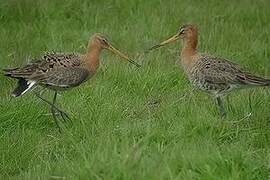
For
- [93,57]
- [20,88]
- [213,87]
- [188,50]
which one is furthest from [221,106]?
[20,88]

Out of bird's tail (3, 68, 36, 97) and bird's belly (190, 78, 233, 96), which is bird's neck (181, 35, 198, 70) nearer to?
bird's belly (190, 78, 233, 96)

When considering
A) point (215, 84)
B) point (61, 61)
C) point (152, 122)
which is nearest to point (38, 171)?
point (152, 122)

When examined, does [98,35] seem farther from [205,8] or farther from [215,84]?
[205,8]

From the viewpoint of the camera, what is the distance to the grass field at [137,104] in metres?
5.10

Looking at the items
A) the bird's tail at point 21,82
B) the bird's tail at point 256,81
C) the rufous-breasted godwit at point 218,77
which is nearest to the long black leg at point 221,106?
the rufous-breasted godwit at point 218,77

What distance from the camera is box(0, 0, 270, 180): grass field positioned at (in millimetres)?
5098

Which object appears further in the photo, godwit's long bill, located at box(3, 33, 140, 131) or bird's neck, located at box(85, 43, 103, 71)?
bird's neck, located at box(85, 43, 103, 71)

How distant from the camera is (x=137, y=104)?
7125 mm

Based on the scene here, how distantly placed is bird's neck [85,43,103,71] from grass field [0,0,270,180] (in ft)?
1.08

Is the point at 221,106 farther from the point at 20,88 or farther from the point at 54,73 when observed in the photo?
the point at 20,88

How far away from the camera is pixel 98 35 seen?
7.25 metres

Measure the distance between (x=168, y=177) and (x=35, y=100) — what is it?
2.55 meters

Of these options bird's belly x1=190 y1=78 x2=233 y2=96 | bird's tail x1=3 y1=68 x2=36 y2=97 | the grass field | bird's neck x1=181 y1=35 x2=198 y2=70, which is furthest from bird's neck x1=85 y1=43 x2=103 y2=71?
bird's belly x1=190 y1=78 x2=233 y2=96

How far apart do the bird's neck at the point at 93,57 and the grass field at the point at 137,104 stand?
328mm
